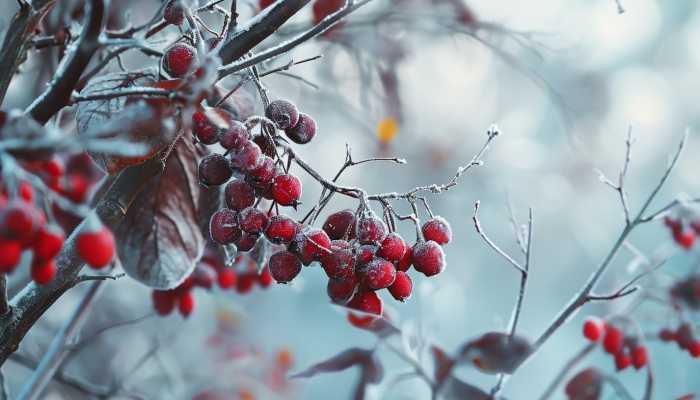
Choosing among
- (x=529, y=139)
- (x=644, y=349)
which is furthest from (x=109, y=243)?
(x=529, y=139)

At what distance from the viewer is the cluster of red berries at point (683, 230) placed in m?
1.19

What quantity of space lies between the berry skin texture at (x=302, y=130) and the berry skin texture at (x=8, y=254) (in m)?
0.30

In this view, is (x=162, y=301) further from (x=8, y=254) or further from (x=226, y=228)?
(x=8, y=254)

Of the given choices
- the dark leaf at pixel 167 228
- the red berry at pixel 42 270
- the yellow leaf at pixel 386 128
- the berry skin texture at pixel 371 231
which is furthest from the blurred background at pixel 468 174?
the red berry at pixel 42 270

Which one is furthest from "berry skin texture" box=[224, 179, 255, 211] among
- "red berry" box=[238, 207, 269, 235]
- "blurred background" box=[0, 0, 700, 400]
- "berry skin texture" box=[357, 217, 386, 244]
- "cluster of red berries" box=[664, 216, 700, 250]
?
"cluster of red berries" box=[664, 216, 700, 250]

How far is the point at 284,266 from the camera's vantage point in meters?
0.66

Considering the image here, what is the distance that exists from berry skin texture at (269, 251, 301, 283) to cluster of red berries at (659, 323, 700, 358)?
2.62ft

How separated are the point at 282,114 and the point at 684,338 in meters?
0.87

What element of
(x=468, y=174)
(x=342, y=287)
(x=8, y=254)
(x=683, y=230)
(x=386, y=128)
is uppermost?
(x=468, y=174)

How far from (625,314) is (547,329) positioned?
0.42m

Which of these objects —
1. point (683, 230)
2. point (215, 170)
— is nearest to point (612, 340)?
point (683, 230)

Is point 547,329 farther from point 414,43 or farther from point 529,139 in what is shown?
point 529,139

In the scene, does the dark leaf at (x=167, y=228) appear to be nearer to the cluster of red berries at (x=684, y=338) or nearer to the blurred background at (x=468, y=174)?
the blurred background at (x=468, y=174)

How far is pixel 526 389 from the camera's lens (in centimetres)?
370
